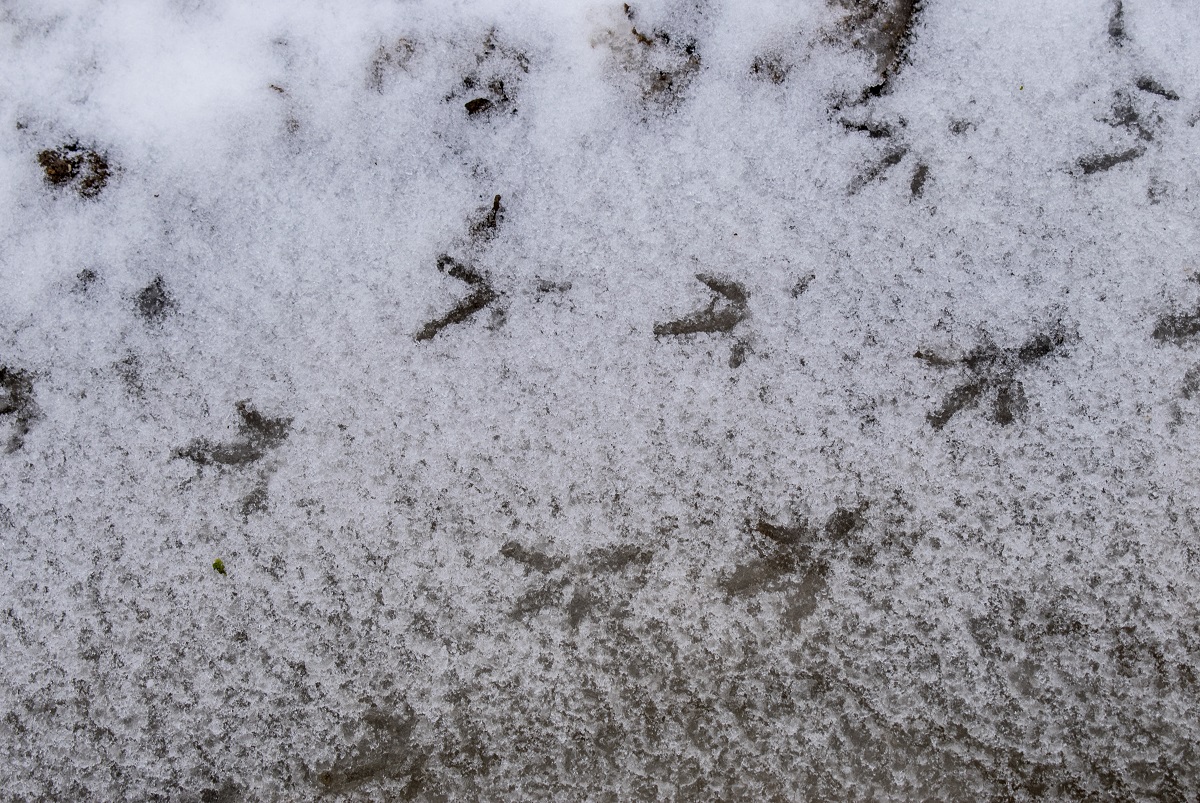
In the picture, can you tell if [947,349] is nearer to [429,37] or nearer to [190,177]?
[429,37]

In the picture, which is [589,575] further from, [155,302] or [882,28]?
[882,28]

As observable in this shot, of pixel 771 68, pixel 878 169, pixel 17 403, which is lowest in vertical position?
pixel 17 403

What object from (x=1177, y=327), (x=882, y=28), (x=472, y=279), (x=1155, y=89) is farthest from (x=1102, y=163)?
(x=472, y=279)

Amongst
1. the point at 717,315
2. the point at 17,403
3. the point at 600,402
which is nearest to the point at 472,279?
the point at 600,402

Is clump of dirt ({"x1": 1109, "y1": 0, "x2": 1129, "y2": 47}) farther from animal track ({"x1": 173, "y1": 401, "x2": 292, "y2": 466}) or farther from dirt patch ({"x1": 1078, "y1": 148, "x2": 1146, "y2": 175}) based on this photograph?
animal track ({"x1": 173, "y1": 401, "x2": 292, "y2": 466})

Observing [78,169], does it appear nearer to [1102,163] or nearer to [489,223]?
[489,223]

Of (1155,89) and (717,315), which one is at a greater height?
(1155,89)
